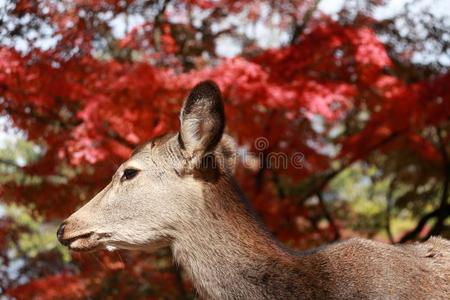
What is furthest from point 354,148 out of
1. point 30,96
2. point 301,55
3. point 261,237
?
point 261,237

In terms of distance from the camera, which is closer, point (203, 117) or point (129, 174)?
point (203, 117)

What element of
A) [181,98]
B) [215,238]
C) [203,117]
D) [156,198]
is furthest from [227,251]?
[181,98]

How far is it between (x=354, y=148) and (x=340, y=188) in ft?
31.9

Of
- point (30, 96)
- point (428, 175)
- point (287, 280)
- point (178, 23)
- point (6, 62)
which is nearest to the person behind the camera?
point (287, 280)

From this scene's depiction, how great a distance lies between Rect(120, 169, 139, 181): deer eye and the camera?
3.80 metres

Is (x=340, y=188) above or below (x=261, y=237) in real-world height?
below

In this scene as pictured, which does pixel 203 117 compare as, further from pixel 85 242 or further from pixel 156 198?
pixel 85 242

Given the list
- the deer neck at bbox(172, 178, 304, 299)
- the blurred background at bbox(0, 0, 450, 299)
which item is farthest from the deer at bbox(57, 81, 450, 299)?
the blurred background at bbox(0, 0, 450, 299)

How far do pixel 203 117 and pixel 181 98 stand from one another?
3.50 m

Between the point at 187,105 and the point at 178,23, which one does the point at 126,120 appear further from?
the point at 187,105

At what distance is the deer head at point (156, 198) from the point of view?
141 inches

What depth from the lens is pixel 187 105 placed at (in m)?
3.46

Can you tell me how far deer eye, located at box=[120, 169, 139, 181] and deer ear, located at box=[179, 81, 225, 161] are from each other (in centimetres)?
42

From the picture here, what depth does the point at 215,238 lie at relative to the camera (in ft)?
11.6
